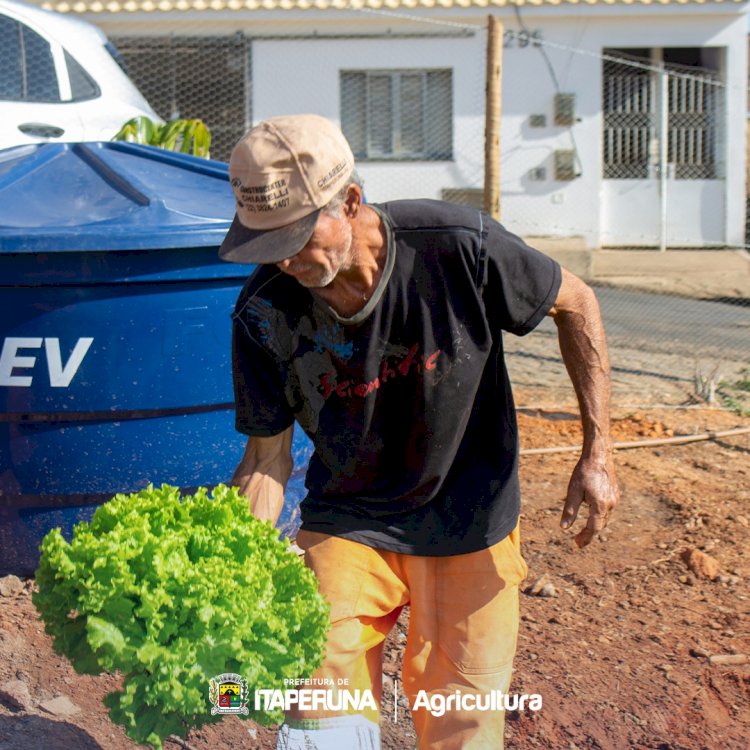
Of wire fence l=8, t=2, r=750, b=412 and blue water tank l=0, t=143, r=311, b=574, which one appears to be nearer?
blue water tank l=0, t=143, r=311, b=574

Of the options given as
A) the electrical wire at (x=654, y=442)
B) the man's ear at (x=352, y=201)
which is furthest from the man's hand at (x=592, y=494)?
the electrical wire at (x=654, y=442)

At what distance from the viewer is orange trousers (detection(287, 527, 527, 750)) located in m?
2.77

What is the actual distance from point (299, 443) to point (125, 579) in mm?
2733

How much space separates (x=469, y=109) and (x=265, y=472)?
13.8 m

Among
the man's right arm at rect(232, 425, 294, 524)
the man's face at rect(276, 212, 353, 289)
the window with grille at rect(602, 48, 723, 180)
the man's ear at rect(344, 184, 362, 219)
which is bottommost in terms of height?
the man's right arm at rect(232, 425, 294, 524)

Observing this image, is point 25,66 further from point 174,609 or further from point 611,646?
point 174,609

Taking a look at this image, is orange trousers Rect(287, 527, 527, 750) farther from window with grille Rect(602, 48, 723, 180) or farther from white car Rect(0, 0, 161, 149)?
window with grille Rect(602, 48, 723, 180)

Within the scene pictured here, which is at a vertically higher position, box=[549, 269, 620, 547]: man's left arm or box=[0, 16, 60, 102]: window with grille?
box=[0, 16, 60, 102]: window with grille

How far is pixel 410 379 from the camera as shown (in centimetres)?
270

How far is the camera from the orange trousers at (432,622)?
109 inches

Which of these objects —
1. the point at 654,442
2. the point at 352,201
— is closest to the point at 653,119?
the point at 654,442

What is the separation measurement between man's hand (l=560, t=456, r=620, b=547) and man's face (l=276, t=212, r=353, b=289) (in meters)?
0.78

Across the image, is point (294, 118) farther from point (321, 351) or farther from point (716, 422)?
point (716, 422)

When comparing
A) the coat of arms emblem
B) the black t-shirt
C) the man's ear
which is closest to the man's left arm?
the black t-shirt
